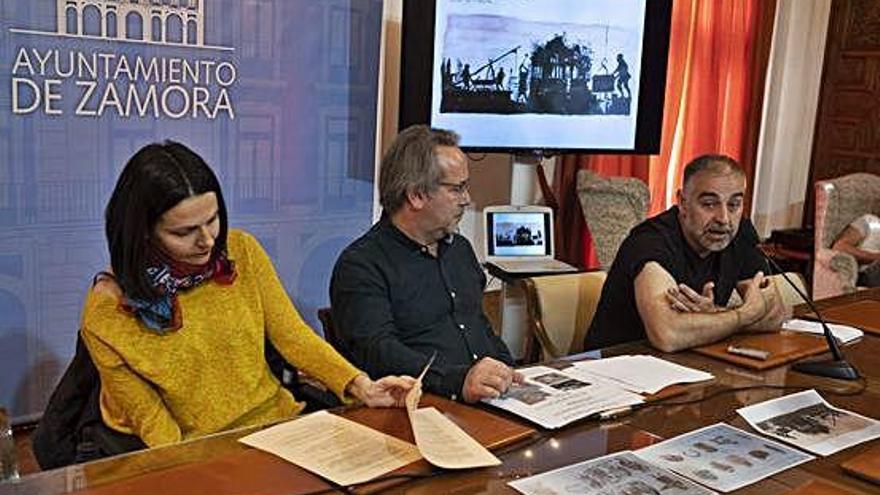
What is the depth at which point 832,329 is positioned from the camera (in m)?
2.30

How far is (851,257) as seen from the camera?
4.41 m

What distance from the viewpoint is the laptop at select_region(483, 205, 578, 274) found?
3584 millimetres

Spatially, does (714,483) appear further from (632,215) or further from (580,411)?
(632,215)

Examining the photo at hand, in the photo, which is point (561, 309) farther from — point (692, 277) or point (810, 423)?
point (810, 423)

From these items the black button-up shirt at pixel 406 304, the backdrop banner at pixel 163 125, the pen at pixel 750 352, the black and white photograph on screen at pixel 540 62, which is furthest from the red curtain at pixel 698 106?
the pen at pixel 750 352

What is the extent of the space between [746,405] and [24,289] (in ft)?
→ 7.48

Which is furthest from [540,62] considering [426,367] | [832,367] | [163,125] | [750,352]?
[426,367]

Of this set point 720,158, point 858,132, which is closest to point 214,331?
point 720,158

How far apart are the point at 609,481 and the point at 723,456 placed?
0.78 ft

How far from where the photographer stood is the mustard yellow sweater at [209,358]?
1640mm

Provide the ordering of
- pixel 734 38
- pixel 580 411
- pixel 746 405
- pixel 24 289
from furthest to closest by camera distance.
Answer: pixel 734 38
pixel 24 289
pixel 746 405
pixel 580 411

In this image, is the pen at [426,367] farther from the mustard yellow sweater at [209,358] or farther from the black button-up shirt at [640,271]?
the black button-up shirt at [640,271]

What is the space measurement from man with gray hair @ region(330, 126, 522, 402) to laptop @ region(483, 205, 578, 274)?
1.28 m

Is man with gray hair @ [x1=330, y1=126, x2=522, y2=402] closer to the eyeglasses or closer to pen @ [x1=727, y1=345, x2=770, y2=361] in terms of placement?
the eyeglasses
